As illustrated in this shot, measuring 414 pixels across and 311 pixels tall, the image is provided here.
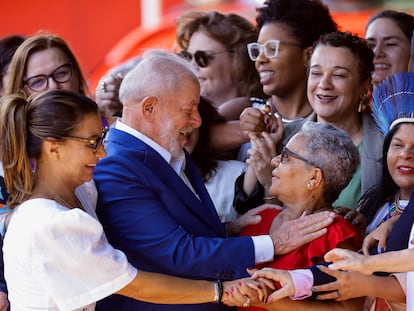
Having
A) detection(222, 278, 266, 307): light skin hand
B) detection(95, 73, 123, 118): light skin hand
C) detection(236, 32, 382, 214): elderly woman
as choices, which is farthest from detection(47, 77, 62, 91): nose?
detection(222, 278, 266, 307): light skin hand

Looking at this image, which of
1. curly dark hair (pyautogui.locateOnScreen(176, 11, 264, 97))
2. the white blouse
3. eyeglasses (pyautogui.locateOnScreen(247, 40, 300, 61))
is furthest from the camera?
curly dark hair (pyautogui.locateOnScreen(176, 11, 264, 97))

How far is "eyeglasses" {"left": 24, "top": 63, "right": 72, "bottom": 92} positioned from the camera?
3500 mm

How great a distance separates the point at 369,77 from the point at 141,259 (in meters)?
1.34

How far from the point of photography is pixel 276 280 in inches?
109

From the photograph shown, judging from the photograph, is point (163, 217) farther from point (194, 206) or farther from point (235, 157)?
point (235, 157)

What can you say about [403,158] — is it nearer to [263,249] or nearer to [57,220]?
[263,249]

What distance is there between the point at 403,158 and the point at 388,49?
1.36 m

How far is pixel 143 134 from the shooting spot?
2.91 meters

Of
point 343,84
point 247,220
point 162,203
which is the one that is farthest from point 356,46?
point 162,203

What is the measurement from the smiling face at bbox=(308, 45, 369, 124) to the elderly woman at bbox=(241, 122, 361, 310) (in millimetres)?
493

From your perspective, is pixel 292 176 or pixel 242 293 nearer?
pixel 242 293

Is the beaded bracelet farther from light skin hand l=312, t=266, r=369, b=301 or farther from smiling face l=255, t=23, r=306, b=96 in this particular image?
smiling face l=255, t=23, r=306, b=96

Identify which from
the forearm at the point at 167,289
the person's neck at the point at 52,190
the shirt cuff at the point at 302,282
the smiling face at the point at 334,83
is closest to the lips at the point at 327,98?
the smiling face at the point at 334,83

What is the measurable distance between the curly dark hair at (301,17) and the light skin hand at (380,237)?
129 centimetres
